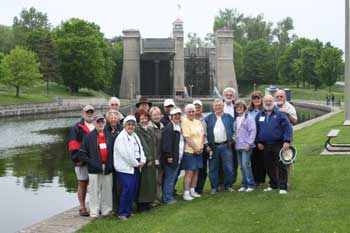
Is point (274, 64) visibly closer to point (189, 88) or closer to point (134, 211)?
point (189, 88)

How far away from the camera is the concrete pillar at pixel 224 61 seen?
8556 centimetres

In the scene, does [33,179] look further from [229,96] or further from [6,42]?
[6,42]

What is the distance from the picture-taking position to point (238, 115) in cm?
941

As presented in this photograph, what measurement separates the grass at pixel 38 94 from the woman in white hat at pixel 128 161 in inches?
1753

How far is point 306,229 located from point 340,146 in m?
7.09

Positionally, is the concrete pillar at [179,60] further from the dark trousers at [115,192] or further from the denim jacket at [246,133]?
the dark trousers at [115,192]

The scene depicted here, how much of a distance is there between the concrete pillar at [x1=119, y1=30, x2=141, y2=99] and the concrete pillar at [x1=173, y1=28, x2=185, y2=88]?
5829mm

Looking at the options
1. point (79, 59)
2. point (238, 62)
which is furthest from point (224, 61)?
point (79, 59)

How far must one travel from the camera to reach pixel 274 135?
8.88m

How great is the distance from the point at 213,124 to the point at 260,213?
2095mm

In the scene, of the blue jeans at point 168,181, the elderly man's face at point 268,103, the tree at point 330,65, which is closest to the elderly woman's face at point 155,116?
the blue jeans at point 168,181

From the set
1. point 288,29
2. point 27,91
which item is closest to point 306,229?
point 27,91

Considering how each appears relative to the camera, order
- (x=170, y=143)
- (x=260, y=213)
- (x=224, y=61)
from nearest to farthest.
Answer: (x=260, y=213), (x=170, y=143), (x=224, y=61)

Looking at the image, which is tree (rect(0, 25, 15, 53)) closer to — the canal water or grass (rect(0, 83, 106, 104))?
grass (rect(0, 83, 106, 104))
